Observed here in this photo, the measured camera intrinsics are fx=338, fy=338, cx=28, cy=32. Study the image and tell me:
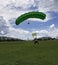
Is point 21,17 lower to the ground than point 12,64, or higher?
higher

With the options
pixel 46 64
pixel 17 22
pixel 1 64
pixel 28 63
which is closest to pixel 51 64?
pixel 46 64

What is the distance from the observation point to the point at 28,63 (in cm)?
3775

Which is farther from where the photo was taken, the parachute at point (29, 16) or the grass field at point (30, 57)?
the parachute at point (29, 16)

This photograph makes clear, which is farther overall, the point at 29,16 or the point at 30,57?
the point at 29,16

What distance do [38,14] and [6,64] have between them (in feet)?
36.5

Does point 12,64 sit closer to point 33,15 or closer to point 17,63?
point 17,63

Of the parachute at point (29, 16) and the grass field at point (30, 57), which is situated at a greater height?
the parachute at point (29, 16)

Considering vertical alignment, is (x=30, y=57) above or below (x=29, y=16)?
below

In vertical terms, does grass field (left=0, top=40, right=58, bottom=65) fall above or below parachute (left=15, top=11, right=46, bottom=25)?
below

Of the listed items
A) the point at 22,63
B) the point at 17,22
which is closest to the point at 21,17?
the point at 17,22

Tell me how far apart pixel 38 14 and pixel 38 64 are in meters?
11.0

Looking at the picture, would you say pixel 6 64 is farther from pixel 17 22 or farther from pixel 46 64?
pixel 17 22

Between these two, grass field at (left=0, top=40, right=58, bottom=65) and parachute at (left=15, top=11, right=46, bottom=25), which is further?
parachute at (left=15, top=11, right=46, bottom=25)

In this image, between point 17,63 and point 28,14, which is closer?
point 17,63
